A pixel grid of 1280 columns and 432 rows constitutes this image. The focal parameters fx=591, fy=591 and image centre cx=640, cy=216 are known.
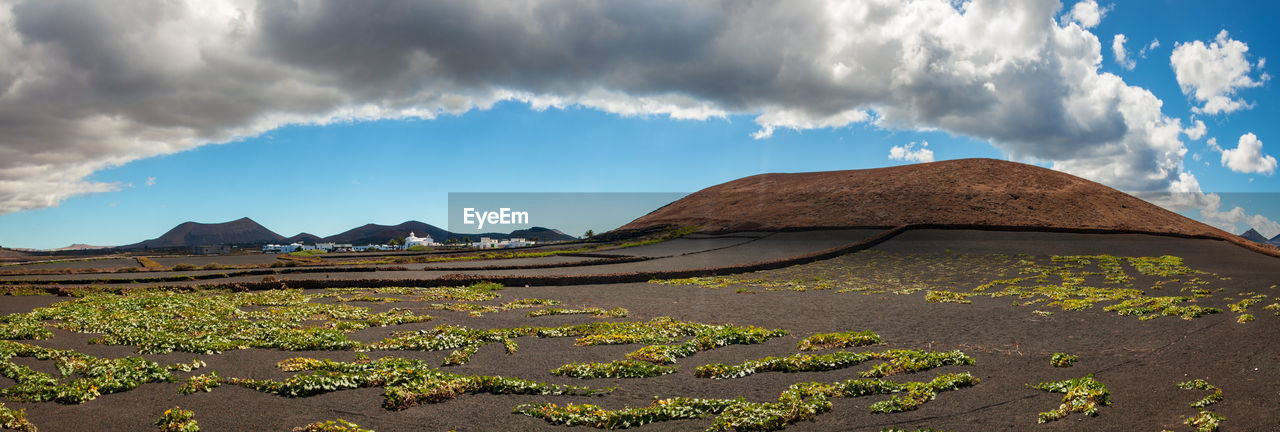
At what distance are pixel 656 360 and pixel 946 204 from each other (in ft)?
320

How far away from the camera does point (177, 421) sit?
11883mm

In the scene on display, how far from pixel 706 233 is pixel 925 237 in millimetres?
44032

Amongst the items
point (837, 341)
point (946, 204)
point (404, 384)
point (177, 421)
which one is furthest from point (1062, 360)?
point (946, 204)

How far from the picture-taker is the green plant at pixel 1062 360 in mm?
17141

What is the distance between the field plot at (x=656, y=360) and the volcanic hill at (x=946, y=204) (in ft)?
189

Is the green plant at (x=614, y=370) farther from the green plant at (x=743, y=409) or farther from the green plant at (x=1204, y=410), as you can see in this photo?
the green plant at (x=1204, y=410)

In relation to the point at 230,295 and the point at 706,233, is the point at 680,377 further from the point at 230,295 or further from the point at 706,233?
the point at 706,233

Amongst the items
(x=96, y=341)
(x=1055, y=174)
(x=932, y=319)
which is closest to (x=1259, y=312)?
(x=932, y=319)

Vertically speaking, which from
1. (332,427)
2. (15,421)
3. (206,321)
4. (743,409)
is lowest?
(743,409)

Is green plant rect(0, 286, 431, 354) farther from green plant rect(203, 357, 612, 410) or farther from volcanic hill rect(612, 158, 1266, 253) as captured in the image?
volcanic hill rect(612, 158, 1266, 253)

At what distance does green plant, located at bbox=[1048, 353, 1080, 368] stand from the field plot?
4cm

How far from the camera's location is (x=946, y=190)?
107625mm

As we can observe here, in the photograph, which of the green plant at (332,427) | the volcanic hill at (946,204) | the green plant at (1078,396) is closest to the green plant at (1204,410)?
the green plant at (1078,396)

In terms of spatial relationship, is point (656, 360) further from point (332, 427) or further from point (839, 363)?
point (332, 427)
